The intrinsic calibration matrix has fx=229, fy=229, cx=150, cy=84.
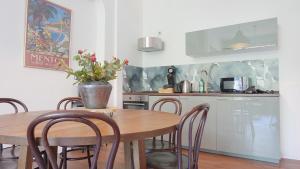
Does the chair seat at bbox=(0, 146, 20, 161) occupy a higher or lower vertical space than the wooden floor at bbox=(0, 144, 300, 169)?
higher

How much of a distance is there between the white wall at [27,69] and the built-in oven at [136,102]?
98 cm

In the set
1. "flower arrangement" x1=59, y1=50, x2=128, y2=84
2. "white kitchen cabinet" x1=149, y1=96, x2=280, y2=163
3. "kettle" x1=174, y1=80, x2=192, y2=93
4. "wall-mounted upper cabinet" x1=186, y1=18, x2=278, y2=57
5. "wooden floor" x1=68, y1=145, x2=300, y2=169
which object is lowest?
"wooden floor" x1=68, y1=145, x2=300, y2=169

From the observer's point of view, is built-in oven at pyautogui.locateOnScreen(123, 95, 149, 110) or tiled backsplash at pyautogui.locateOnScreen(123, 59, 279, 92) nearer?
tiled backsplash at pyautogui.locateOnScreen(123, 59, 279, 92)

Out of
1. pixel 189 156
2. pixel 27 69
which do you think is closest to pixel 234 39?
pixel 189 156

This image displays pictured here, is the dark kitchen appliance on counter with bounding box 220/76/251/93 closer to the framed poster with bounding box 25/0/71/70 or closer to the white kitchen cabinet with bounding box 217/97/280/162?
the white kitchen cabinet with bounding box 217/97/280/162

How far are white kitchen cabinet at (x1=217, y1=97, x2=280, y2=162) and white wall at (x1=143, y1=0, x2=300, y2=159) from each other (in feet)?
1.51

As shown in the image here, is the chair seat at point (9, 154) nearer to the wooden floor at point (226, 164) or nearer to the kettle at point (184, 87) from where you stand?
the wooden floor at point (226, 164)

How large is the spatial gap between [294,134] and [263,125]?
597 mm

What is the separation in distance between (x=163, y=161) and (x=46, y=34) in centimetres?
250

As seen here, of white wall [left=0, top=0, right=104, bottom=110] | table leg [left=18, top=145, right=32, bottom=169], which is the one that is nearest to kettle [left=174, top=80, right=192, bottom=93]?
white wall [left=0, top=0, right=104, bottom=110]

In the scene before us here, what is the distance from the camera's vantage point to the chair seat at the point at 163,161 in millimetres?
1537

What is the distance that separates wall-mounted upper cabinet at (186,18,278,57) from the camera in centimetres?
319

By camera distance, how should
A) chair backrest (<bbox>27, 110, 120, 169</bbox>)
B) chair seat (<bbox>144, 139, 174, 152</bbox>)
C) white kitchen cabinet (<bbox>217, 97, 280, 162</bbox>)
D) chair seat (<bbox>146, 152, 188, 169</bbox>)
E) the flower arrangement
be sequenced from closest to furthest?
chair backrest (<bbox>27, 110, 120, 169</bbox>)
chair seat (<bbox>146, 152, 188, 169</bbox>)
the flower arrangement
chair seat (<bbox>144, 139, 174, 152</bbox>)
white kitchen cabinet (<bbox>217, 97, 280, 162</bbox>)

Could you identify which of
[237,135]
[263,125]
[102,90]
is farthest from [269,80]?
[102,90]
